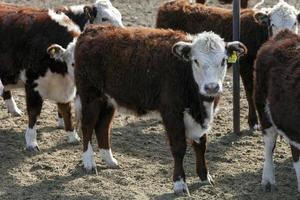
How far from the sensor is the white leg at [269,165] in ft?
23.9

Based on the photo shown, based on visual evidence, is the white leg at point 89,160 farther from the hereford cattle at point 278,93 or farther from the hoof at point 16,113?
the hoof at point 16,113

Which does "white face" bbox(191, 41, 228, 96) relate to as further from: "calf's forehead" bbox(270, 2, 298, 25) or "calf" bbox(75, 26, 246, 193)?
"calf's forehead" bbox(270, 2, 298, 25)

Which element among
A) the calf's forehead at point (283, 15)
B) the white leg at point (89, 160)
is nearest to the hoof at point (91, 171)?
the white leg at point (89, 160)

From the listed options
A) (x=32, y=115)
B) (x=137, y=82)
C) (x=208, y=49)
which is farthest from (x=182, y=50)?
(x=32, y=115)

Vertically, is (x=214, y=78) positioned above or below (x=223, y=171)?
above

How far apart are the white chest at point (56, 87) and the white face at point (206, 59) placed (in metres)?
2.22

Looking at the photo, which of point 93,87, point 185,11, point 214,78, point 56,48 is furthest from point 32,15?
point 214,78

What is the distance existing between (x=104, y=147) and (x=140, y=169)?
0.51 metres

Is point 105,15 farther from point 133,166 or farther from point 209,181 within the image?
point 209,181

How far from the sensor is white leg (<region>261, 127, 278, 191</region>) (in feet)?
23.9

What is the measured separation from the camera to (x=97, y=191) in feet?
23.8

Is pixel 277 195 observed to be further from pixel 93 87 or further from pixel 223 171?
pixel 93 87

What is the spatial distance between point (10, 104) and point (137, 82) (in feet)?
10.2

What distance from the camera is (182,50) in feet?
22.7
